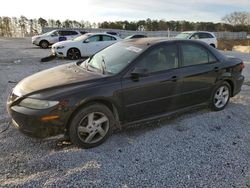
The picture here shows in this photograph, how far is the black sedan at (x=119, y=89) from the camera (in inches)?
137

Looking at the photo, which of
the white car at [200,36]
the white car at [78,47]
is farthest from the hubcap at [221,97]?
the white car at [200,36]

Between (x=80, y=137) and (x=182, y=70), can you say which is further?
(x=182, y=70)

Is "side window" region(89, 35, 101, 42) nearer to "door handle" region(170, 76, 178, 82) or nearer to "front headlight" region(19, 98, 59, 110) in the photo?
"door handle" region(170, 76, 178, 82)

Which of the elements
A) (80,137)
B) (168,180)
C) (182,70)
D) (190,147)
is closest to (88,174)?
(80,137)

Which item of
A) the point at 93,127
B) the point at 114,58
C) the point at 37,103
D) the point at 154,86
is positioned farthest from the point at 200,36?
the point at 37,103

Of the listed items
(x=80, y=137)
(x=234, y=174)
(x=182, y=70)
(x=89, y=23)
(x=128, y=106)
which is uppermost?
(x=89, y=23)

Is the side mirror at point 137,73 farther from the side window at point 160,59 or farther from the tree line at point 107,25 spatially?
the tree line at point 107,25

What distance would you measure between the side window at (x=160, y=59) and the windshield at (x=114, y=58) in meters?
0.19

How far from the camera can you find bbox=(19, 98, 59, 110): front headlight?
3416 millimetres

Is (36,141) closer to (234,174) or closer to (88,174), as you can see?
(88,174)

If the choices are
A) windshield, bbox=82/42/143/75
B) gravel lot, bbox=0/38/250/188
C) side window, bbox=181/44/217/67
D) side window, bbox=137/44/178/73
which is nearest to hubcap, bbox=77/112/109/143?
gravel lot, bbox=0/38/250/188

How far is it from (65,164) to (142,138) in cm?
133

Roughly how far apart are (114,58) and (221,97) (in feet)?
8.19

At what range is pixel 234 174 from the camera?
3234 millimetres
